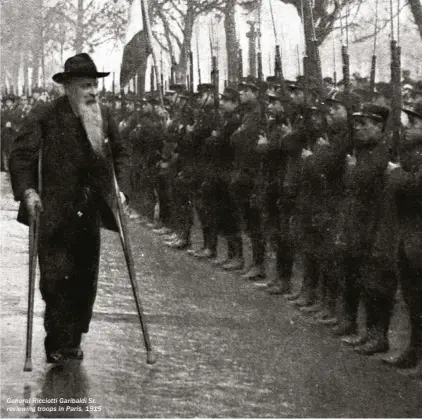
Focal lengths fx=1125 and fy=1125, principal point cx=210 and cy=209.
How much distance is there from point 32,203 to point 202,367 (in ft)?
5.03

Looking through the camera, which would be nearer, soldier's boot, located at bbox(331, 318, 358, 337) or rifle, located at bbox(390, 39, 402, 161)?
rifle, located at bbox(390, 39, 402, 161)

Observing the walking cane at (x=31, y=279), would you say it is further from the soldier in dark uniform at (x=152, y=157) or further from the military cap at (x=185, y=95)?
the soldier in dark uniform at (x=152, y=157)

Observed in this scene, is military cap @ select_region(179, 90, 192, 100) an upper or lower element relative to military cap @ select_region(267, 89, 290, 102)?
upper

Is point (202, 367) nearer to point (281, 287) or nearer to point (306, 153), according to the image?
point (306, 153)

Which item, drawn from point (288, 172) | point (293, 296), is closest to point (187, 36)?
point (288, 172)

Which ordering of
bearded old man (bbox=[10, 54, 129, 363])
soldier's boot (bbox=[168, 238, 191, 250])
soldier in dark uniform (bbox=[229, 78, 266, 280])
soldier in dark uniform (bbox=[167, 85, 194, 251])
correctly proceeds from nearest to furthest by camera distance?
bearded old man (bbox=[10, 54, 129, 363]) < soldier in dark uniform (bbox=[229, 78, 266, 280]) < soldier in dark uniform (bbox=[167, 85, 194, 251]) < soldier's boot (bbox=[168, 238, 191, 250])

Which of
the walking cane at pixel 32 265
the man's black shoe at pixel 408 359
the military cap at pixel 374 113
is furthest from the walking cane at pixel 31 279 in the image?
the military cap at pixel 374 113

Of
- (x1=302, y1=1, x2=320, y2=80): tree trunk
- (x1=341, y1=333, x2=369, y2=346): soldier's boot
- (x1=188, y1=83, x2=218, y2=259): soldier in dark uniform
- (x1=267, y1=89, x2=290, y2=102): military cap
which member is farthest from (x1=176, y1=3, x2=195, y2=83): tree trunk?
(x1=341, y1=333, x2=369, y2=346): soldier's boot

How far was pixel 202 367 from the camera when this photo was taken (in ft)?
24.1

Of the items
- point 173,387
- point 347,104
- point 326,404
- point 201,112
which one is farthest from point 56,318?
point 201,112

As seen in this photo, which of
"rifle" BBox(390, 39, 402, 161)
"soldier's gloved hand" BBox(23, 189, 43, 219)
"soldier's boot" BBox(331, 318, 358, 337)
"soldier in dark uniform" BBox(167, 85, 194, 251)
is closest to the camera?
"soldier's gloved hand" BBox(23, 189, 43, 219)

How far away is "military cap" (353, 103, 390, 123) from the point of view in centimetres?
819

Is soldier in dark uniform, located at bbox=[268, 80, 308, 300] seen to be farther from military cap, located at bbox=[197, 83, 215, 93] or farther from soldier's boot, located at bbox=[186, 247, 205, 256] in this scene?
soldier's boot, located at bbox=[186, 247, 205, 256]

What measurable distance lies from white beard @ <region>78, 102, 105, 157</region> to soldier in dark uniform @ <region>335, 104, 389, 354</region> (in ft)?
6.35
